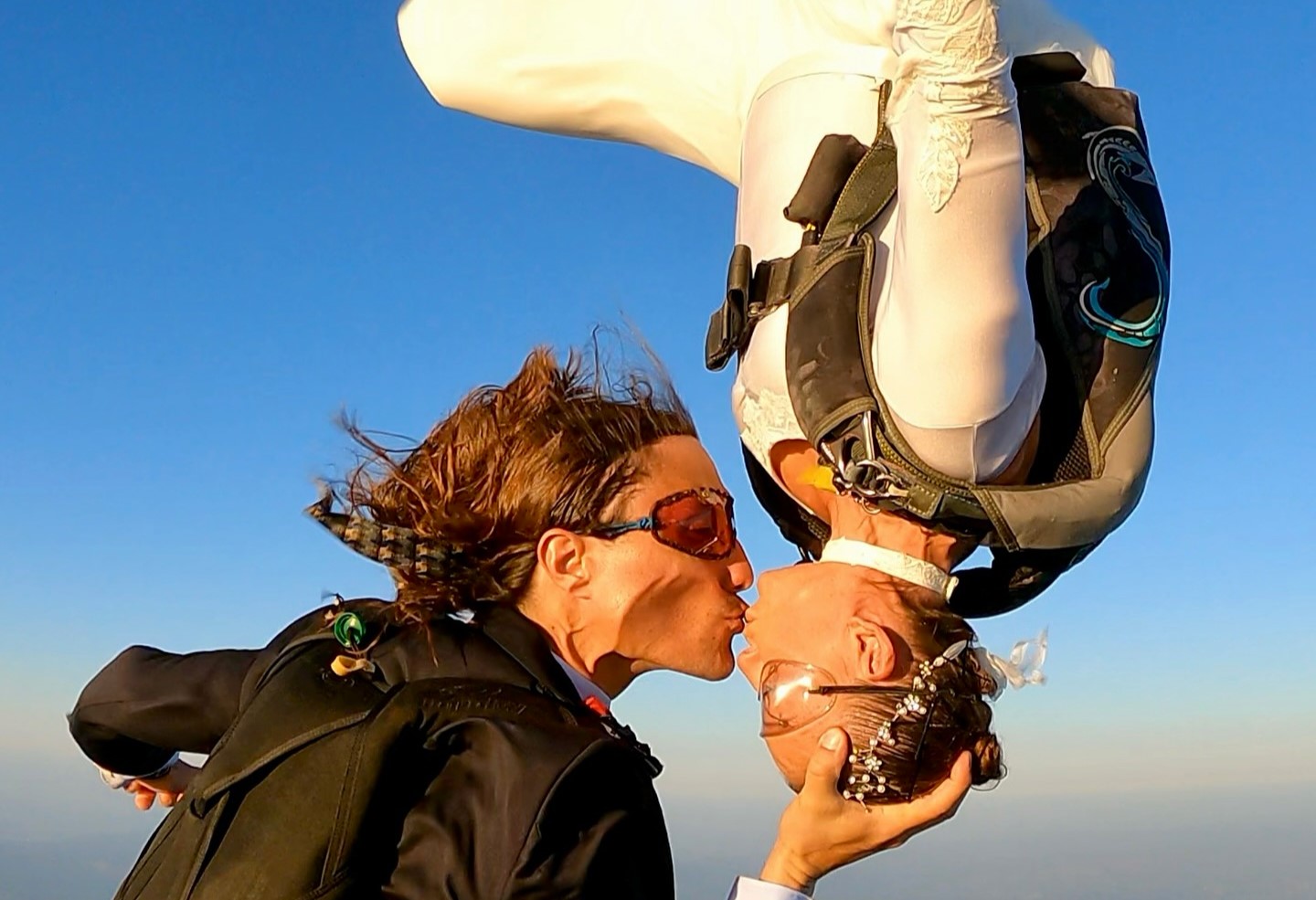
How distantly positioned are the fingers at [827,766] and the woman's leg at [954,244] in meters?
0.51

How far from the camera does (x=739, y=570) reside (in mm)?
2512

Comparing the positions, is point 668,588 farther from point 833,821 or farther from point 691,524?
point 833,821

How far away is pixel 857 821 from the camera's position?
2391 millimetres

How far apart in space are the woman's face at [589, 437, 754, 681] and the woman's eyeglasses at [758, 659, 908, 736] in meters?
0.11

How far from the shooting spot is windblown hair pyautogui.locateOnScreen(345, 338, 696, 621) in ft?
7.50

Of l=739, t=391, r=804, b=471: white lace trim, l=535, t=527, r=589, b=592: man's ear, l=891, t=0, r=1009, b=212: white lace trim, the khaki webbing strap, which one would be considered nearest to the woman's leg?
l=891, t=0, r=1009, b=212: white lace trim

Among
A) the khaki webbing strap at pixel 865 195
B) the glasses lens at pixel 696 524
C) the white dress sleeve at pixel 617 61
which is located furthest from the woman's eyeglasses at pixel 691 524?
the white dress sleeve at pixel 617 61

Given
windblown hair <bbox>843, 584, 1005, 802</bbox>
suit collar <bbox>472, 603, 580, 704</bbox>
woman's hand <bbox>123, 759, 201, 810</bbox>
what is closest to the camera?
suit collar <bbox>472, 603, 580, 704</bbox>

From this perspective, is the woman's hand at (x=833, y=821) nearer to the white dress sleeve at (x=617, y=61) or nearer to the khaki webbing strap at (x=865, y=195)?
the khaki webbing strap at (x=865, y=195)

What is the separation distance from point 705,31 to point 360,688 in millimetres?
1661

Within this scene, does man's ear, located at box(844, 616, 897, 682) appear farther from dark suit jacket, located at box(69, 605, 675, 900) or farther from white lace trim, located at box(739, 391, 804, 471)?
dark suit jacket, located at box(69, 605, 675, 900)

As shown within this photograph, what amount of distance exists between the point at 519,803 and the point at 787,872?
0.69 meters

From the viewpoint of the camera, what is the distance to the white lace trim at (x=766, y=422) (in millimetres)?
2590

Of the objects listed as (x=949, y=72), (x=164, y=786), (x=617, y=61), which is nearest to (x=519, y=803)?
(x=949, y=72)
